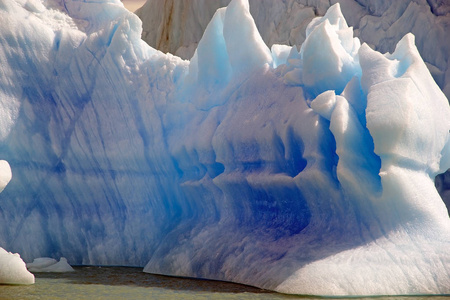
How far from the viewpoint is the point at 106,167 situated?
7.46 m

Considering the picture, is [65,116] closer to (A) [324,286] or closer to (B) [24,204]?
(B) [24,204]

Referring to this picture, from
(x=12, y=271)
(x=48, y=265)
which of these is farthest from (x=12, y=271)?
(x=48, y=265)

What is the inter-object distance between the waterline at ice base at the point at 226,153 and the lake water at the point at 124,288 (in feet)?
0.73

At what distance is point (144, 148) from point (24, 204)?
1.40 m

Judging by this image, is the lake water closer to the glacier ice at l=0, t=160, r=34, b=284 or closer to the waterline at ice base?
the glacier ice at l=0, t=160, r=34, b=284

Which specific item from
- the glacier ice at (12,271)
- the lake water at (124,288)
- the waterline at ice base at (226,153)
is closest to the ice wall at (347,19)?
the waterline at ice base at (226,153)

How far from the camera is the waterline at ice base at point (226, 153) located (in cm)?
553

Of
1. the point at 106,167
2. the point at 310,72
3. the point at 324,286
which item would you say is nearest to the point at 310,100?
the point at 310,72

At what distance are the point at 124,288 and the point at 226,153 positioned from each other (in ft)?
5.89

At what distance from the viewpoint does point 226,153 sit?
6.77 meters

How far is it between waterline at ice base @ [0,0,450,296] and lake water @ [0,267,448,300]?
0.73 ft

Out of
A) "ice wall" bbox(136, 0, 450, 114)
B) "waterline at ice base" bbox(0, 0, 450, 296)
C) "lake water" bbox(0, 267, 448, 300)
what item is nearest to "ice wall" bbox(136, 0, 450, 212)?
"ice wall" bbox(136, 0, 450, 114)

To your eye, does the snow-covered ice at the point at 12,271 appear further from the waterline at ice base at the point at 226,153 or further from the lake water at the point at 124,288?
the waterline at ice base at the point at 226,153

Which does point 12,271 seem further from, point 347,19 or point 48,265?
point 347,19
